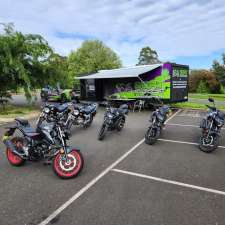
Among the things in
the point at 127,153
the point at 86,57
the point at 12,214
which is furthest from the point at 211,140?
the point at 86,57

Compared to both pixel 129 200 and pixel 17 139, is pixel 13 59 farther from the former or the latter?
pixel 129 200

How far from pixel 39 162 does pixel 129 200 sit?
90.9 inches

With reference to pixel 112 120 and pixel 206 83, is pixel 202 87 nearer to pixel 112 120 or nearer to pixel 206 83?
pixel 206 83

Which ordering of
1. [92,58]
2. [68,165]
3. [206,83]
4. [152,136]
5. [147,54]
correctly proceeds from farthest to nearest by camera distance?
[147,54] < [92,58] < [206,83] < [152,136] < [68,165]

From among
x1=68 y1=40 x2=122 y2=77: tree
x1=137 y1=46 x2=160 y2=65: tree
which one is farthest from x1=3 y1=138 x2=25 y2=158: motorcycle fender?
x1=137 y1=46 x2=160 y2=65: tree

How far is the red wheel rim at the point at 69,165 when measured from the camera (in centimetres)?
365

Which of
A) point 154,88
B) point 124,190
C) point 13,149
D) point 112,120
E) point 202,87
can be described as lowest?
point 124,190

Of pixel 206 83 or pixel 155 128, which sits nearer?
pixel 155 128

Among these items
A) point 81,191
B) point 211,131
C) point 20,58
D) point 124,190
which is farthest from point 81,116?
point 20,58

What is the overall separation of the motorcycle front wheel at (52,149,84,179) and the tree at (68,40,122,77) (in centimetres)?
2513

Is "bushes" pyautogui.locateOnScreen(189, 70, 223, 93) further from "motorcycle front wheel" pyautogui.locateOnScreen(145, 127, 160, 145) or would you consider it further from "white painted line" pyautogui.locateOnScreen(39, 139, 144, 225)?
"white painted line" pyautogui.locateOnScreen(39, 139, 144, 225)

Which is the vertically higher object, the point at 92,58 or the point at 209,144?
the point at 92,58

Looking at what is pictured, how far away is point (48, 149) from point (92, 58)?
27.9 meters

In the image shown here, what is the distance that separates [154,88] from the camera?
37.0ft
